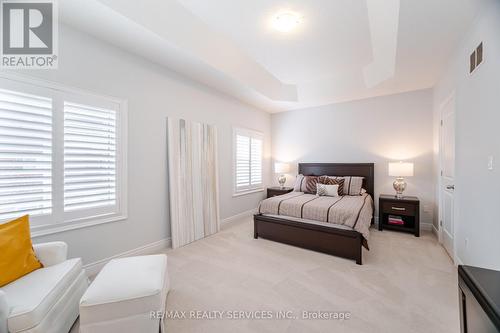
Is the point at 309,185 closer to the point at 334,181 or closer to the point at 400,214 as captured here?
the point at 334,181

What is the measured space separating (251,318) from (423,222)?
395 centimetres

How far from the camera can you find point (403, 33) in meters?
2.40

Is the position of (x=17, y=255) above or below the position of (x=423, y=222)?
above

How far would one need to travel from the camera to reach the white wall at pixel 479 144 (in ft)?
5.71

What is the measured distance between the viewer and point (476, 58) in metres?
2.07

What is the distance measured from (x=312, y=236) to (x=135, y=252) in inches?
95.7

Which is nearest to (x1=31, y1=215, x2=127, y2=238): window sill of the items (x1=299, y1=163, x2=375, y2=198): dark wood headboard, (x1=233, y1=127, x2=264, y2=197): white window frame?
(x1=233, y1=127, x2=264, y2=197): white window frame

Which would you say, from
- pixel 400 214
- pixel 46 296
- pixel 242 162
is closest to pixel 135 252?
pixel 46 296

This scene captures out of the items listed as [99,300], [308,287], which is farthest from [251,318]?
[99,300]

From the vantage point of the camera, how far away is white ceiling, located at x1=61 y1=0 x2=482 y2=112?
2.13m

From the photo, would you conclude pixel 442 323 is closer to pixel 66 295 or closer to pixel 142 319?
pixel 142 319

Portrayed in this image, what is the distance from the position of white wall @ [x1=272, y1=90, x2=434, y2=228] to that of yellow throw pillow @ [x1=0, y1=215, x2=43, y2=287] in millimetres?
4742

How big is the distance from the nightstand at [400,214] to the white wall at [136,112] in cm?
362

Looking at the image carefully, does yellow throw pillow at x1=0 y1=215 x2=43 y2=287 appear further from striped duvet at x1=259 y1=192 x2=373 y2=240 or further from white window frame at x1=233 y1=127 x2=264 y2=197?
white window frame at x1=233 y1=127 x2=264 y2=197
